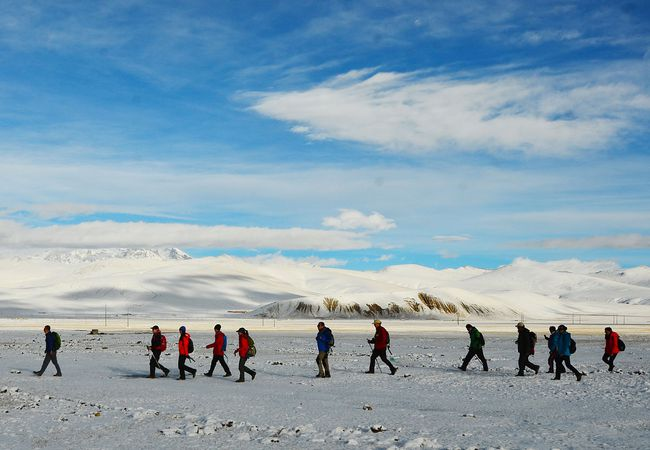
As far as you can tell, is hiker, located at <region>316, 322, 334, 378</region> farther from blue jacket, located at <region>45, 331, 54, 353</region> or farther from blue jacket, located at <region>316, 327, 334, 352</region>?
blue jacket, located at <region>45, 331, 54, 353</region>

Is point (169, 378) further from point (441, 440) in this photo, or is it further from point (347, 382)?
point (441, 440)

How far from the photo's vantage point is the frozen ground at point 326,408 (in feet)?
46.8

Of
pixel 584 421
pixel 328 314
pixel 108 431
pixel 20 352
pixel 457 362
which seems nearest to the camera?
pixel 108 431

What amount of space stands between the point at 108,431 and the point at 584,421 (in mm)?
9890

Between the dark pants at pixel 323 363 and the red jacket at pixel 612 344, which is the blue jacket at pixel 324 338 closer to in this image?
the dark pants at pixel 323 363

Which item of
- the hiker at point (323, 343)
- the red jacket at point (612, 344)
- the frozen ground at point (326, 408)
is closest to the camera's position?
the frozen ground at point (326, 408)

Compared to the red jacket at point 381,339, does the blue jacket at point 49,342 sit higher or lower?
lower

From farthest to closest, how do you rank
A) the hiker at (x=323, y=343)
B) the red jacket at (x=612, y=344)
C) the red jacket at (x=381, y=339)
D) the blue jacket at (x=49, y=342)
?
the red jacket at (x=612, y=344), the red jacket at (x=381, y=339), the blue jacket at (x=49, y=342), the hiker at (x=323, y=343)

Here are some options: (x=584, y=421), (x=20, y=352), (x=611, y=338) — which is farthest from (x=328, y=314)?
(x=584, y=421)

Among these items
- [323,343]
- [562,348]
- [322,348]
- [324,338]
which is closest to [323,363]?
[322,348]

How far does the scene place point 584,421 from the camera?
52.9 feet

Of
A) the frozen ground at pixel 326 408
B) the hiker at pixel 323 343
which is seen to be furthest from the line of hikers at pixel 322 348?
the frozen ground at pixel 326 408

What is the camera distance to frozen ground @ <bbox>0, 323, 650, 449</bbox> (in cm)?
1427

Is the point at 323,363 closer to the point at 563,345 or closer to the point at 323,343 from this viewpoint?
the point at 323,343
